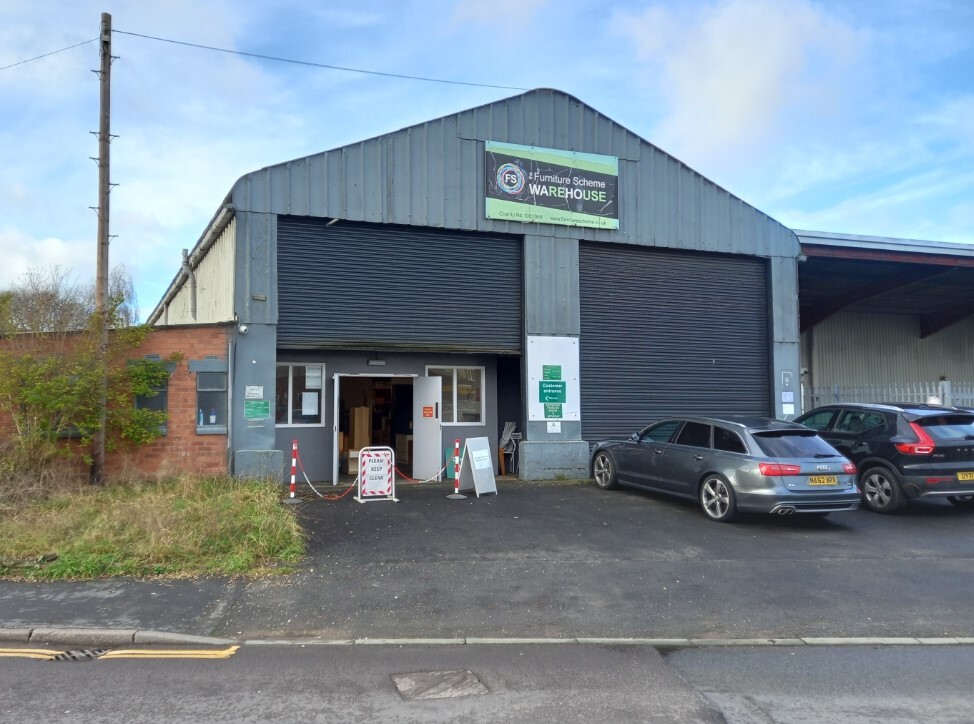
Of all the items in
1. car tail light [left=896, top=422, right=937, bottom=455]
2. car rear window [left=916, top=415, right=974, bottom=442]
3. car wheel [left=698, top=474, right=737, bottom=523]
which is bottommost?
car wheel [left=698, top=474, right=737, bottom=523]

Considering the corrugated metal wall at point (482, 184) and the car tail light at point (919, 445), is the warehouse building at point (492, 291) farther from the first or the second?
the car tail light at point (919, 445)

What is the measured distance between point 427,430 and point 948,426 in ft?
30.0

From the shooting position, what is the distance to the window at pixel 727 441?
10203 millimetres

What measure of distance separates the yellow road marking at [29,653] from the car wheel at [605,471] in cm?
932

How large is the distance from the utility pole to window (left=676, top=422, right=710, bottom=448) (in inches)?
362

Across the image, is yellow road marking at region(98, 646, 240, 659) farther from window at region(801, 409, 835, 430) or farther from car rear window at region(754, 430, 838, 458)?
window at region(801, 409, 835, 430)

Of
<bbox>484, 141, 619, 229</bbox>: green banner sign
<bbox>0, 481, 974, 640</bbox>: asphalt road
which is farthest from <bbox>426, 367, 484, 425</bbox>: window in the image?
<bbox>0, 481, 974, 640</bbox>: asphalt road

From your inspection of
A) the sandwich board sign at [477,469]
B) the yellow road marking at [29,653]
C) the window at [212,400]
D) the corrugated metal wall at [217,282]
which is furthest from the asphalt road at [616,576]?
the corrugated metal wall at [217,282]

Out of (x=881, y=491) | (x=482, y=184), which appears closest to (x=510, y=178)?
(x=482, y=184)

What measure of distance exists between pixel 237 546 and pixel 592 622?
4079 millimetres

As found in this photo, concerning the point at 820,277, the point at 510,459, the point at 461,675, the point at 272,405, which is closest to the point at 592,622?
the point at 461,675

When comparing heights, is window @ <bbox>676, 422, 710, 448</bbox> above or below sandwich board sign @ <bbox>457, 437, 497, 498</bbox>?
above

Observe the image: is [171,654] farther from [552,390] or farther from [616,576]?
[552,390]

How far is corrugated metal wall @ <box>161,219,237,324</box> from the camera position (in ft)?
44.2
